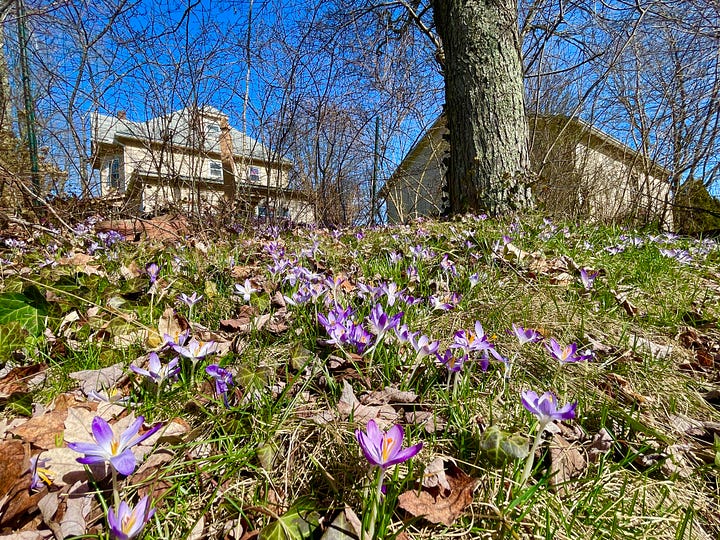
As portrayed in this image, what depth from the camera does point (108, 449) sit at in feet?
2.23

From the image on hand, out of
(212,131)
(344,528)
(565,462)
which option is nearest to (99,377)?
(344,528)

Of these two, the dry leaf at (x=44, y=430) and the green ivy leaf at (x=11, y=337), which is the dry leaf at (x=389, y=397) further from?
the green ivy leaf at (x=11, y=337)

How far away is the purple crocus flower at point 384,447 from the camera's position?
0.63 meters

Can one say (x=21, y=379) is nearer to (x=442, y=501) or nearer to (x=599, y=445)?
(x=442, y=501)

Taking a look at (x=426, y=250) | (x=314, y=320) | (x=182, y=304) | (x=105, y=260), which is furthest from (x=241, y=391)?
(x=105, y=260)

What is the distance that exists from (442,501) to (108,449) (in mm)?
638

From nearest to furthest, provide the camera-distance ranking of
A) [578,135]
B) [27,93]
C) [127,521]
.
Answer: [127,521] → [27,93] → [578,135]

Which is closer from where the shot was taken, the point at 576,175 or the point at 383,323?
the point at 383,323

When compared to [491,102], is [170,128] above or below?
below

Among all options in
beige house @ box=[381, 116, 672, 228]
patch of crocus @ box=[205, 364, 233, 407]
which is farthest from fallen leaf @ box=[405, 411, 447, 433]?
beige house @ box=[381, 116, 672, 228]

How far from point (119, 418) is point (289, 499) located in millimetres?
539

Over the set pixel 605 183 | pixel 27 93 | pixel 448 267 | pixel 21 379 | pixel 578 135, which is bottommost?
pixel 21 379

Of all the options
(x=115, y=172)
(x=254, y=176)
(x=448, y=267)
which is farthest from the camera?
(x=254, y=176)

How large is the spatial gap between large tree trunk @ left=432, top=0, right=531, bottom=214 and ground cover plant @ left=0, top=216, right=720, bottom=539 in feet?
8.21
